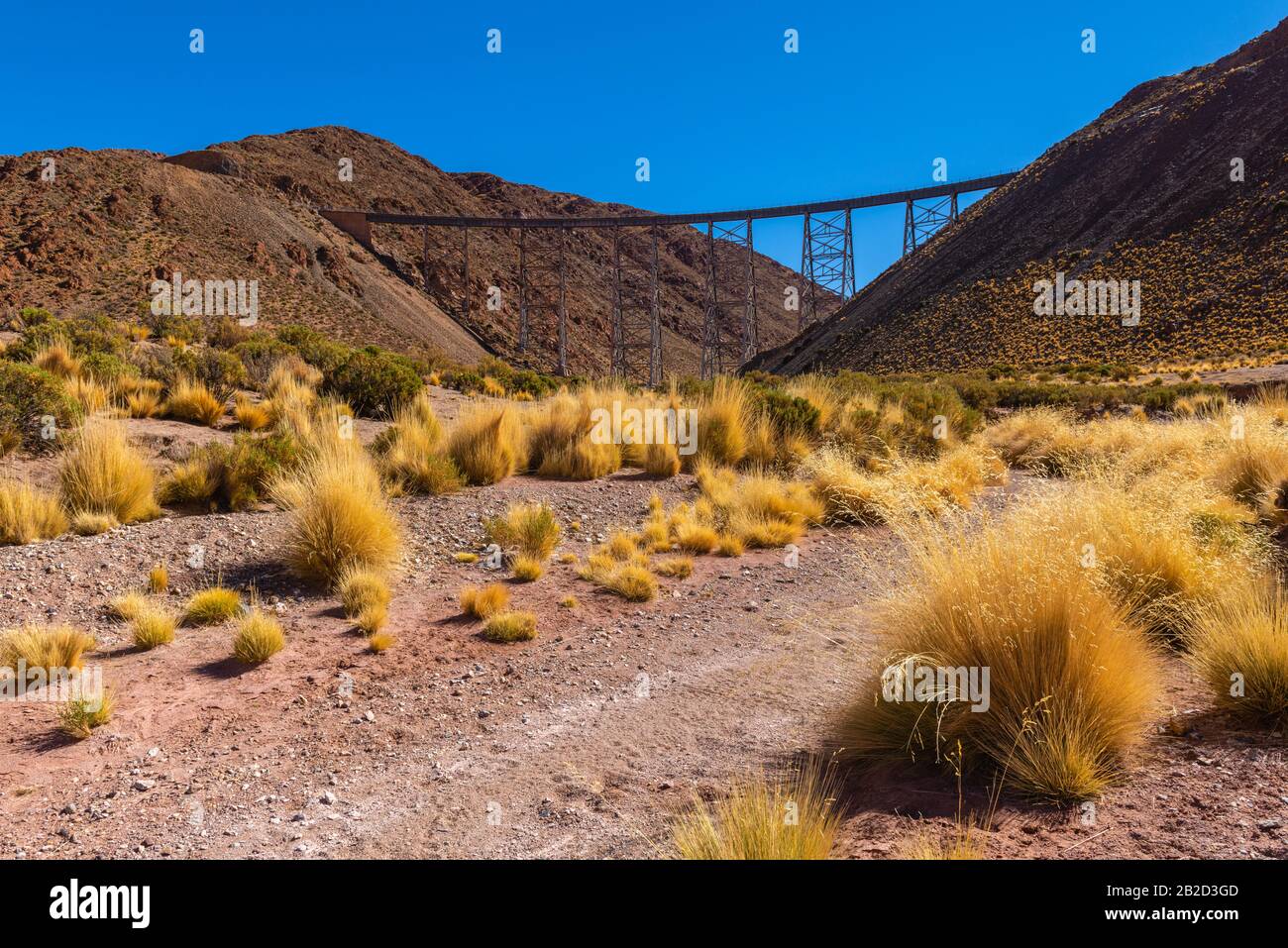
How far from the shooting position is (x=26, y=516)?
243 inches

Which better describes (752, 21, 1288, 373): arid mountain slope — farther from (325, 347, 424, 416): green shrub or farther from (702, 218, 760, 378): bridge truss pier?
(325, 347, 424, 416): green shrub

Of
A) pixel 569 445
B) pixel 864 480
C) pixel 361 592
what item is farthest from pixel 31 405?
pixel 864 480

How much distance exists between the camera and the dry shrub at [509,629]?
5.09 metres

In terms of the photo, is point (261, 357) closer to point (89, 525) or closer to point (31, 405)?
Answer: point (31, 405)

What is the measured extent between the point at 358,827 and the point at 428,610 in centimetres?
282

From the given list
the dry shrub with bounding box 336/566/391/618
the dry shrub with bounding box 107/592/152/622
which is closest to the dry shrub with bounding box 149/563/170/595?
the dry shrub with bounding box 107/592/152/622

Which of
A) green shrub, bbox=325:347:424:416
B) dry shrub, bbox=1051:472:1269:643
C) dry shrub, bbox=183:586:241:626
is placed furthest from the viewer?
green shrub, bbox=325:347:424:416

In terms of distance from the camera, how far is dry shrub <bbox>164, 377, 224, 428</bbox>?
10.4 m

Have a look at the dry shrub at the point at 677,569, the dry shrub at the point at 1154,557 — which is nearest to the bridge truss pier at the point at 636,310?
the dry shrub at the point at 677,569

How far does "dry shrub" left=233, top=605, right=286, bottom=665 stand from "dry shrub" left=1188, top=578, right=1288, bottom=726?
15.8ft

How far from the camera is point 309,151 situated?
69.1 metres

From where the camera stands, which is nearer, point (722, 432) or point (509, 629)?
point (509, 629)

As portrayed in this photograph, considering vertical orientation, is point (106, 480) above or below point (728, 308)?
below

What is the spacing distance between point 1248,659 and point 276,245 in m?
49.0
